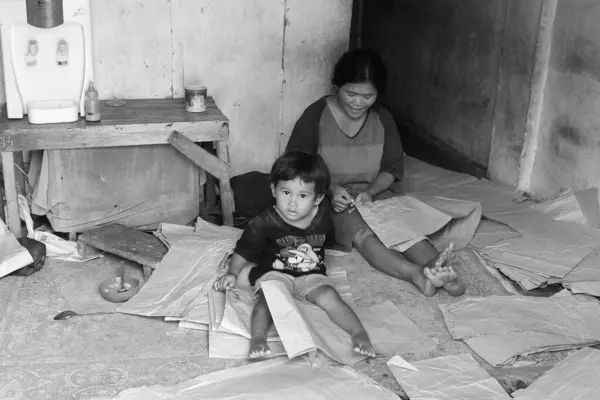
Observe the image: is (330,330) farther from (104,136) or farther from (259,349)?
(104,136)

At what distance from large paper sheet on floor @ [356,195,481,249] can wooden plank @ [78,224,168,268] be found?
932 mm

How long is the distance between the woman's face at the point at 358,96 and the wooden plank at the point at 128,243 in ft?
3.50

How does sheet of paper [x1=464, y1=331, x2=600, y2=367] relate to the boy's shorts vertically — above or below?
below

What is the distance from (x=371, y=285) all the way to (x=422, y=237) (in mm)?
322

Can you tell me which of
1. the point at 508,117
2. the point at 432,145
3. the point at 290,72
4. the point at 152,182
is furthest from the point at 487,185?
the point at 152,182

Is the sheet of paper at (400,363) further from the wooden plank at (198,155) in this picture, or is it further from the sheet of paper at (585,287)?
the wooden plank at (198,155)

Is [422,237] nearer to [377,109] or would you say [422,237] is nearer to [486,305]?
[486,305]

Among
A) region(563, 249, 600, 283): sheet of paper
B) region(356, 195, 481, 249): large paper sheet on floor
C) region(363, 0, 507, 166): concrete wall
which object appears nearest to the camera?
region(563, 249, 600, 283): sheet of paper

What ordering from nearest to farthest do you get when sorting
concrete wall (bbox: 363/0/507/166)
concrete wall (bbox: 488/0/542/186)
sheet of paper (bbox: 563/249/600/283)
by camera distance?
sheet of paper (bbox: 563/249/600/283) < concrete wall (bbox: 488/0/542/186) < concrete wall (bbox: 363/0/507/166)

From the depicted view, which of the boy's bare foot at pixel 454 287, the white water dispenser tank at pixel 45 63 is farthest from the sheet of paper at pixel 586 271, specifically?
the white water dispenser tank at pixel 45 63

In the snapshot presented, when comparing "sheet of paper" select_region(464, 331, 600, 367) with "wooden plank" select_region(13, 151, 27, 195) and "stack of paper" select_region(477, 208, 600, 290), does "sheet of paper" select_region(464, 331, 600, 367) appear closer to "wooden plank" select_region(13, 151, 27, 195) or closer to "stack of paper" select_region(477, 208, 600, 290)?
"stack of paper" select_region(477, 208, 600, 290)

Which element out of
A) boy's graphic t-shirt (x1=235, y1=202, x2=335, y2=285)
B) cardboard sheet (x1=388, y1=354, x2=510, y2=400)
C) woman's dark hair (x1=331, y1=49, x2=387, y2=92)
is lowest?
cardboard sheet (x1=388, y1=354, x2=510, y2=400)

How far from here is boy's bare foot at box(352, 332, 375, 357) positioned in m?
2.41

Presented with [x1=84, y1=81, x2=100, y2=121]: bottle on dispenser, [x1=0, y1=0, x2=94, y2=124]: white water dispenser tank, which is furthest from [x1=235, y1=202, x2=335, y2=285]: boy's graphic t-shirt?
[x1=0, y1=0, x2=94, y2=124]: white water dispenser tank
